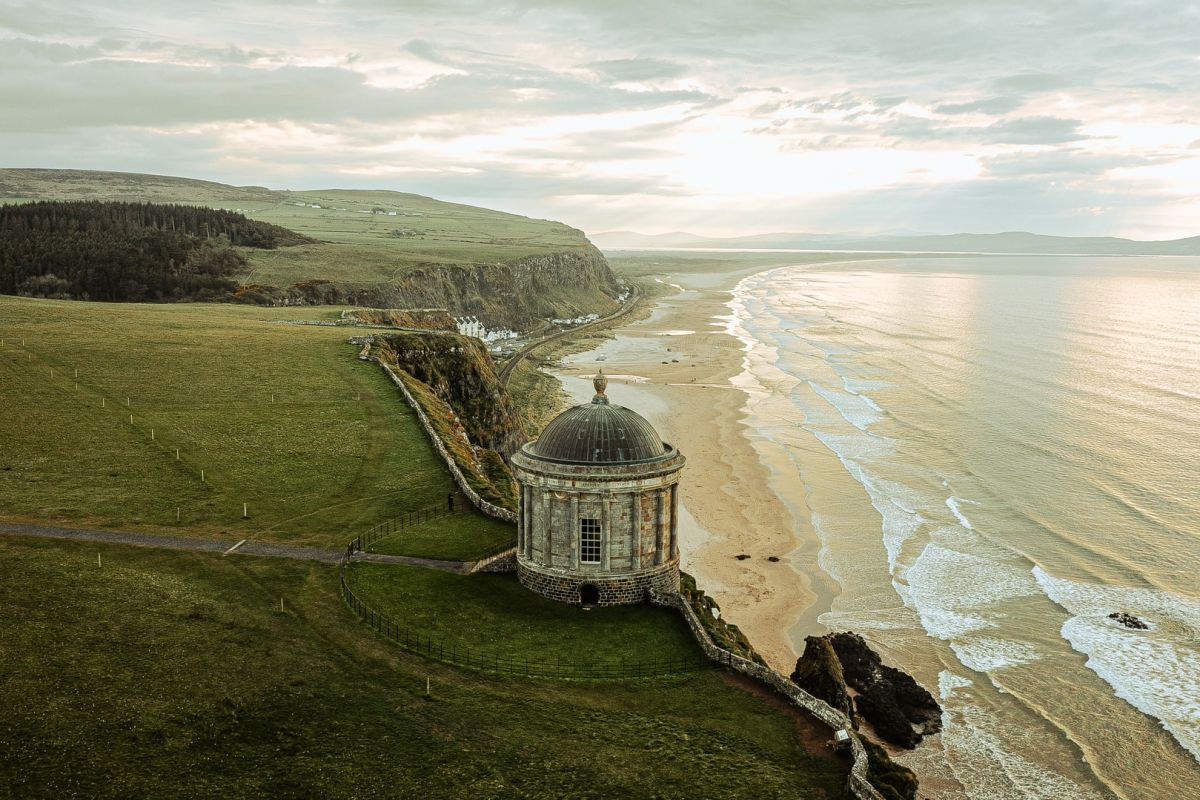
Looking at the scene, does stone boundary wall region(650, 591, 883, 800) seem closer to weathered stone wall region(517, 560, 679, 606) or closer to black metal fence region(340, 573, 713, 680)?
weathered stone wall region(517, 560, 679, 606)

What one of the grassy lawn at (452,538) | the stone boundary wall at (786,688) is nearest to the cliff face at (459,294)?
the grassy lawn at (452,538)

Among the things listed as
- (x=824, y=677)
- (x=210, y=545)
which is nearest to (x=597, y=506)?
(x=824, y=677)

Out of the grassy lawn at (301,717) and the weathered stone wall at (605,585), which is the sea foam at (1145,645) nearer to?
the grassy lawn at (301,717)

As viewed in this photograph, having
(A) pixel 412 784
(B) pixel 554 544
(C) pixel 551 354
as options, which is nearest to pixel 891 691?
(B) pixel 554 544

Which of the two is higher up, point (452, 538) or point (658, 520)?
point (658, 520)

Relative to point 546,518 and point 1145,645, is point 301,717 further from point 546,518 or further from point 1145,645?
point 1145,645

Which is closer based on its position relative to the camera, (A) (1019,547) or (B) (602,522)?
(B) (602,522)
